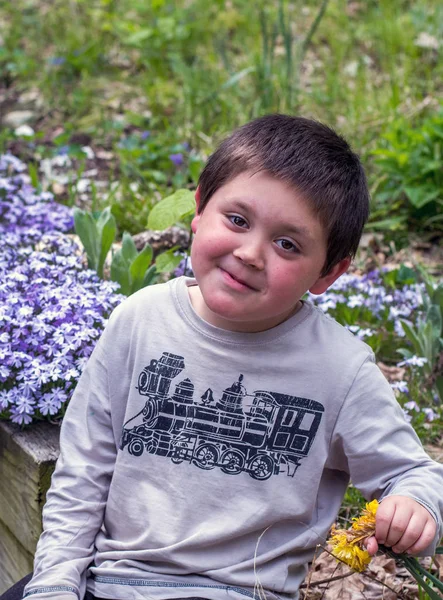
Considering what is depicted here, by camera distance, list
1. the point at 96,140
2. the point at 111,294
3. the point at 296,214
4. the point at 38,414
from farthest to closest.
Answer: the point at 96,140 → the point at 111,294 → the point at 38,414 → the point at 296,214

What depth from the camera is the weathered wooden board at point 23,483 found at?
2.09m

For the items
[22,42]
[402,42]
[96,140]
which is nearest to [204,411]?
[96,140]

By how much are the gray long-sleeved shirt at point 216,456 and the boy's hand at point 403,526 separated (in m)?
0.09

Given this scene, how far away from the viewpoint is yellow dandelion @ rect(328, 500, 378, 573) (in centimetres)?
138

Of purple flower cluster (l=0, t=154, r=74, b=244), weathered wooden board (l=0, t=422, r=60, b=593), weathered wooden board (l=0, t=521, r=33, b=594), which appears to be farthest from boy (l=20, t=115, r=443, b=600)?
purple flower cluster (l=0, t=154, r=74, b=244)

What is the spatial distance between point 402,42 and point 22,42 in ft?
8.91

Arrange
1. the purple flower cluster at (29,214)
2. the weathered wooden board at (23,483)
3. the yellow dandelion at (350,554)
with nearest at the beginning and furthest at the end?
the yellow dandelion at (350,554)
the weathered wooden board at (23,483)
the purple flower cluster at (29,214)

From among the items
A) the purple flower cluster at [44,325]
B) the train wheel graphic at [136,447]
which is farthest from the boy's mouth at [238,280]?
the purple flower cluster at [44,325]

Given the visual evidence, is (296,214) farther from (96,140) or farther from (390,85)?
(390,85)

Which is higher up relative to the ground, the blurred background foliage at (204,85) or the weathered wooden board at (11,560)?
the blurred background foliage at (204,85)

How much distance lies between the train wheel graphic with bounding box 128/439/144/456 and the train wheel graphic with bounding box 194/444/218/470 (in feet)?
0.39

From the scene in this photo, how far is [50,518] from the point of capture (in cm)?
174

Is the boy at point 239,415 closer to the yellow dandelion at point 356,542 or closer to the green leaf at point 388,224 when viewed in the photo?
the yellow dandelion at point 356,542

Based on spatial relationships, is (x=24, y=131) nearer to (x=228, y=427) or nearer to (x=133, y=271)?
(x=133, y=271)
